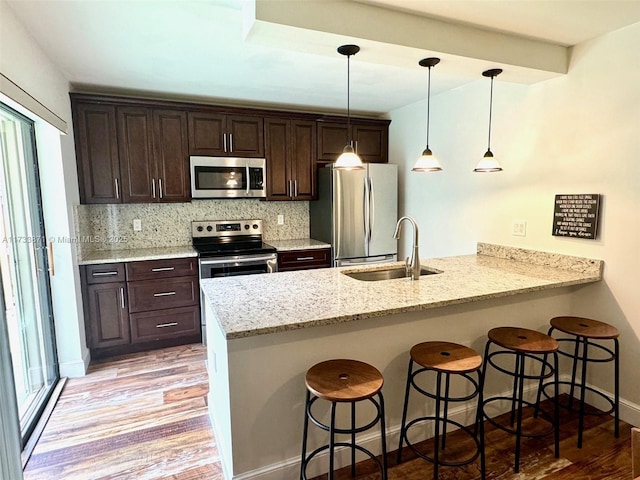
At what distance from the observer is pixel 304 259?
3.77 m

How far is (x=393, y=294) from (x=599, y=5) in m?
1.82

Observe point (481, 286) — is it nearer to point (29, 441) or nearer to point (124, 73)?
point (29, 441)

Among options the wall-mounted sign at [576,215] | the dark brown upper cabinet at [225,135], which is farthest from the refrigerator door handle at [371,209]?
the wall-mounted sign at [576,215]

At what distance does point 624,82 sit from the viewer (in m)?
2.14

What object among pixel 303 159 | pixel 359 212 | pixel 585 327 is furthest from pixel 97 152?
pixel 585 327

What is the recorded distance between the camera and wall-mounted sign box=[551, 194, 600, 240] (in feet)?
7.59

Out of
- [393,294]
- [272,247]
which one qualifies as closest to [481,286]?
[393,294]

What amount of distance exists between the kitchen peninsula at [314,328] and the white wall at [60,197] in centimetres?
132

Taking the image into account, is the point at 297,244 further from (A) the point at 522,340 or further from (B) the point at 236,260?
(A) the point at 522,340

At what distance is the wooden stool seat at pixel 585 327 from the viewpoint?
2.04m

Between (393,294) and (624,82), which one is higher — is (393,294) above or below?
below

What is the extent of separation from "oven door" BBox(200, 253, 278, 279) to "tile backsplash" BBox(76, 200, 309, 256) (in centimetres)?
67

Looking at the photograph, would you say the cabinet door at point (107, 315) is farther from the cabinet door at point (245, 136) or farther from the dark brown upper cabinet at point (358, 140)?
the dark brown upper cabinet at point (358, 140)

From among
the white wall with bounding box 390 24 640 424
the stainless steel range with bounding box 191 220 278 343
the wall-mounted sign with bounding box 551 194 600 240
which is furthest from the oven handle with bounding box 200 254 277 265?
the wall-mounted sign with bounding box 551 194 600 240
